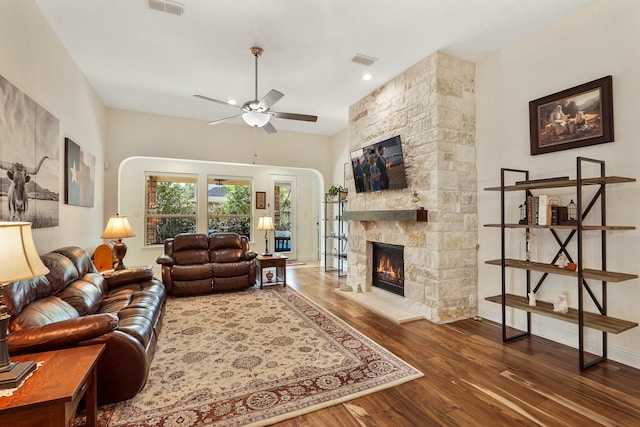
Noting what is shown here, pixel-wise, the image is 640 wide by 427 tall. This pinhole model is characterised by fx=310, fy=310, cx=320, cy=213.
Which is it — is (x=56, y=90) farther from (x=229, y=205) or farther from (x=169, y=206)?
(x=229, y=205)

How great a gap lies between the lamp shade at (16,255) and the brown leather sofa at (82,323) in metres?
0.55

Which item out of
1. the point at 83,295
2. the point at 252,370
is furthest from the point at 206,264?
the point at 252,370

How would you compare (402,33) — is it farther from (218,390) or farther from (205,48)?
(218,390)

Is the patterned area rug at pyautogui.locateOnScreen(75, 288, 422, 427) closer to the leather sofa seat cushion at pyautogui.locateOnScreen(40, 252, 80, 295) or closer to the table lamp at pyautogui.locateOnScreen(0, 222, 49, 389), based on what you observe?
the table lamp at pyautogui.locateOnScreen(0, 222, 49, 389)

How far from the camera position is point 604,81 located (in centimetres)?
266

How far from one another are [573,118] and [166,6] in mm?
3888

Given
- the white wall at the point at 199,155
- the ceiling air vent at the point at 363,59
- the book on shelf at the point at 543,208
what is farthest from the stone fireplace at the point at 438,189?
the white wall at the point at 199,155

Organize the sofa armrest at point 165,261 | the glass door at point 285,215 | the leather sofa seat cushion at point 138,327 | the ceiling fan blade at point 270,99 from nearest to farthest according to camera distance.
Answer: the leather sofa seat cushion at point 138,327 < the ceiling fan blade at point 270,99 < the sofa armrest at point 165,261 < the glass door at point 285,215

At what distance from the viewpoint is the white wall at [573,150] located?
2.54m

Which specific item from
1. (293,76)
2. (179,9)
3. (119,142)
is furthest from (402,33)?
(119,142)

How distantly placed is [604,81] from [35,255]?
13.9ft

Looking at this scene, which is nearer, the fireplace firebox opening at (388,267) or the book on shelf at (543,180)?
the book on shelf at (543,180)

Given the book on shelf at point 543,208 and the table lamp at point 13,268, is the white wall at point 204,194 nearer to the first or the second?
the table lamp at point 13,268

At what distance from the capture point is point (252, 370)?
249cm
